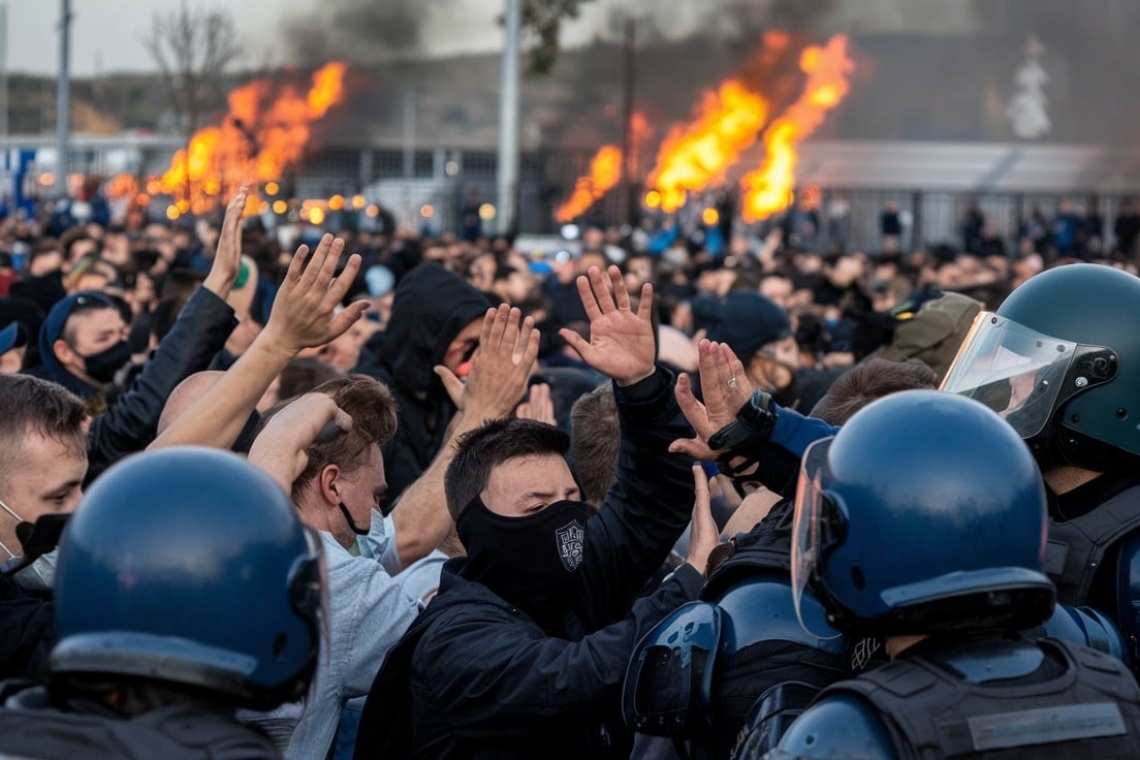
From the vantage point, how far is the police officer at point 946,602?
6.91 feet

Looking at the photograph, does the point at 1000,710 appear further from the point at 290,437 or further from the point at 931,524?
Answer: the point at 290,437

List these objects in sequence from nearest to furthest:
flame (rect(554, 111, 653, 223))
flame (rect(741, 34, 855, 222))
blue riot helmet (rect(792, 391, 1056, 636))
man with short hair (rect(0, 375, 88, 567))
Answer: blue riot helmet (rect(792, 391, 1056, 636)) → man with short hair (rect(0, 375, 88, 567)) → flame (rect(554, 111, 653, 223)) → flame (rect(741, 34, 855, 222))

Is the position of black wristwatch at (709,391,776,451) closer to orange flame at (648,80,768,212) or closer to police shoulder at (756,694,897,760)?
police shoulder at (756,694,897,760)

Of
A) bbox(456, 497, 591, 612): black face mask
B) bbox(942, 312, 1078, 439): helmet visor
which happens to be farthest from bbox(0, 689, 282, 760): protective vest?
bbox(942, 312, 1078, 439): helmet visor

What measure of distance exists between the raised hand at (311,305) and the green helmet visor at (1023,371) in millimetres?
1252

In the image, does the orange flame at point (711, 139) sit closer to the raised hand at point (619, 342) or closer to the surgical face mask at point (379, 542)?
the surgical face mask at point (379, 542)

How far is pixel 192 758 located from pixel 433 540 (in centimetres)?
222

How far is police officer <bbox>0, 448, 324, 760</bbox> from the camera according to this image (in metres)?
2.00

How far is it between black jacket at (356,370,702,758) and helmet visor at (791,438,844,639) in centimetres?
53

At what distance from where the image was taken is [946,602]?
2.18m

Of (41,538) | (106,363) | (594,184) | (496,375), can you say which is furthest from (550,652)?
(594,184)

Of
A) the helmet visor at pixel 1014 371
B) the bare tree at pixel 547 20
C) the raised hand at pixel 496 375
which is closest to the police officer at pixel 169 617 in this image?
the helmet visor at pixel 1014 371

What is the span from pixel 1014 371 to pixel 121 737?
1922 millimetres

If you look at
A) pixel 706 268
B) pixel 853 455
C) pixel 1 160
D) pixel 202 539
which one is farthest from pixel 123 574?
pixel 1 160
